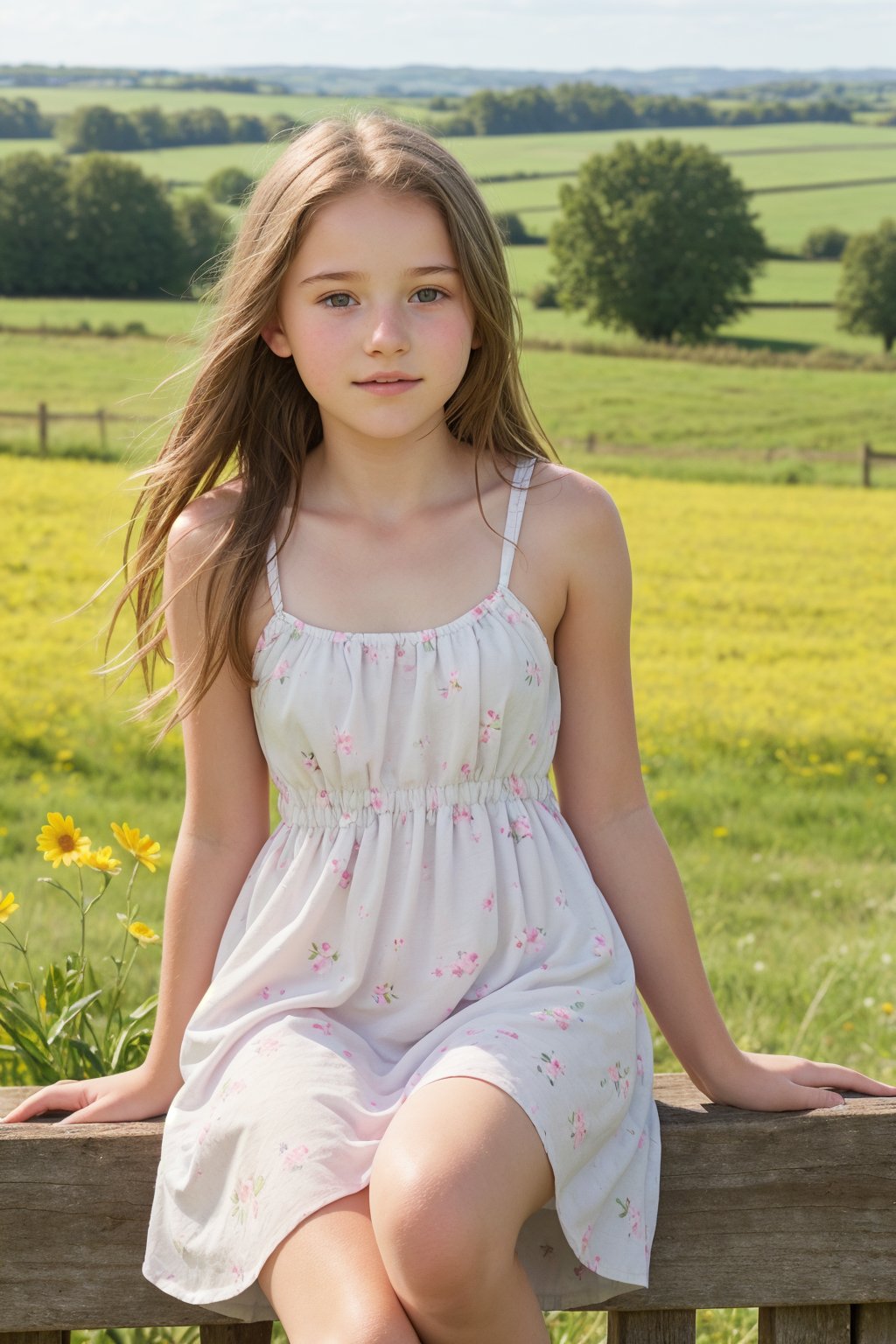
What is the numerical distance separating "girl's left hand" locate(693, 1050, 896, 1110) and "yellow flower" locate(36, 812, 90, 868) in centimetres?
76

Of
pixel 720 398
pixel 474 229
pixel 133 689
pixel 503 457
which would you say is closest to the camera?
pixel 474 229

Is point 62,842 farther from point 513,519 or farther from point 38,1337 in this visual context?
point 513,519

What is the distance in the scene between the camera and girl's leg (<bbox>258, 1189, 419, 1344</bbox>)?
1.12 meters

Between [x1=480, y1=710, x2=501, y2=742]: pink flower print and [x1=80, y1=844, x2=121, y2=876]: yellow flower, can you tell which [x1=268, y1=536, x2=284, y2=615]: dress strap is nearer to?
[x1=480, y1=710, x2=501, y2=742]: pink flower print

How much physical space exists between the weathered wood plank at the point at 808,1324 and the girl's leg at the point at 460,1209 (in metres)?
0.34

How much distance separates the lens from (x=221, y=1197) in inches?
51.1

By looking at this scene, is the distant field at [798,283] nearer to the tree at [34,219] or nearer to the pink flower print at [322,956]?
the tree at [34,219]

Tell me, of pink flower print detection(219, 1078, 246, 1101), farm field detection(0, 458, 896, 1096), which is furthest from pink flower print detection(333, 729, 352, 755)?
farm field detection(0, 458, 896, 1096)

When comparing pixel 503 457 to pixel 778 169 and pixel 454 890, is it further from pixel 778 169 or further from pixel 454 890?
pixel 778 169

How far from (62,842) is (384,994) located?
0.51 metres

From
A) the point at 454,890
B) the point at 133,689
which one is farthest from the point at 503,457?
the point at 133,689

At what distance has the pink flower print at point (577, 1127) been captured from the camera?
4.14 ft

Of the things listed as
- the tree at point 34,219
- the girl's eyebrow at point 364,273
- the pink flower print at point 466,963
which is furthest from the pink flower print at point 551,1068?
the tree at point 34,219

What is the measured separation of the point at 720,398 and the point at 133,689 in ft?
12.2
